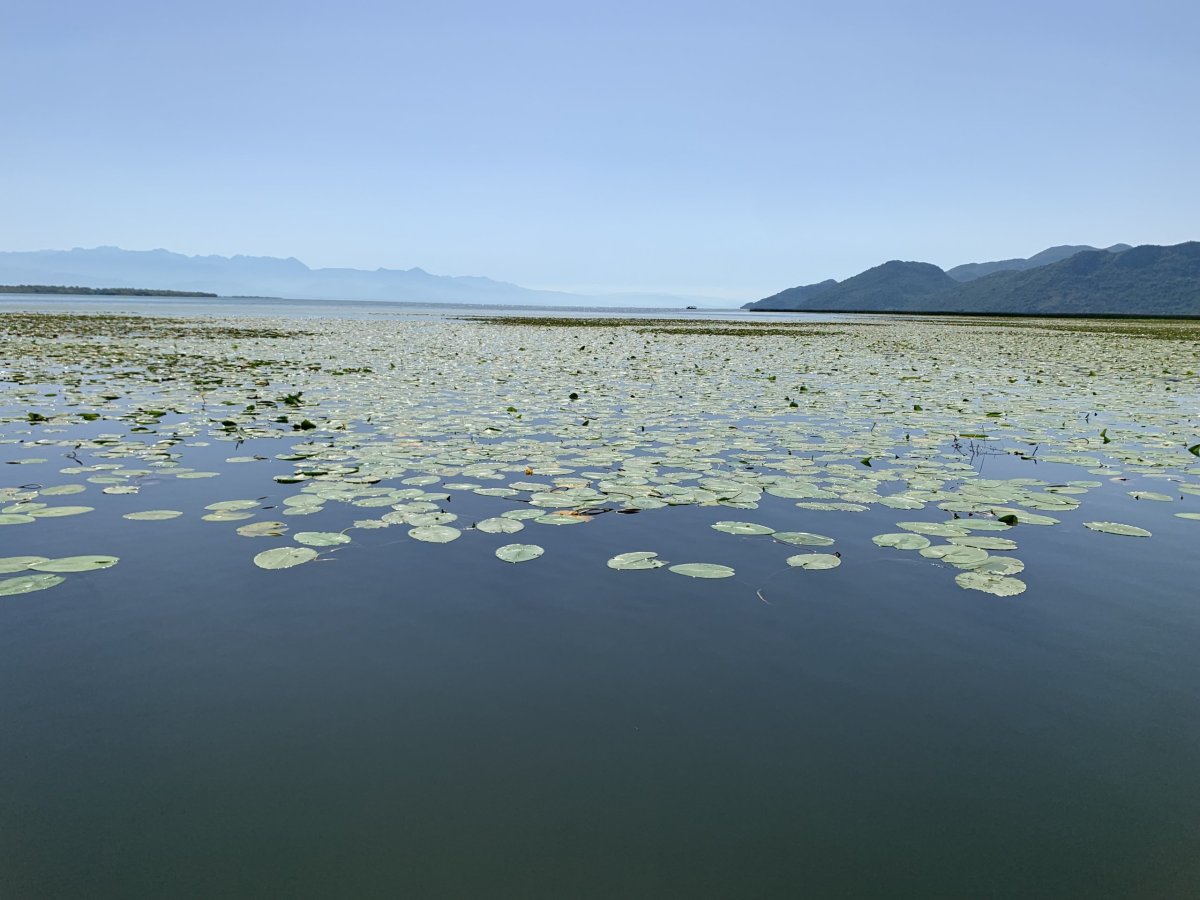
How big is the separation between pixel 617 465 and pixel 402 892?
5471mm

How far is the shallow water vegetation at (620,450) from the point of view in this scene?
17.4 ft

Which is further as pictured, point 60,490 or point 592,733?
point 60,490

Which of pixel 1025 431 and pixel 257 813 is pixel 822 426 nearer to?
pixel 1025 431

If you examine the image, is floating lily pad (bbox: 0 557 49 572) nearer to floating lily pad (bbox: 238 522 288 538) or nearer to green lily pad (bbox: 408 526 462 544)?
floating lily pad (bbox: 238 522 288 538)

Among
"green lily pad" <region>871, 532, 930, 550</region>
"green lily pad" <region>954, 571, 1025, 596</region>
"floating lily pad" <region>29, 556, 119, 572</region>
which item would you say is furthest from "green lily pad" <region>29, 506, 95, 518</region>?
"green lily pad" <region>954, 571, 1025, 596</region>

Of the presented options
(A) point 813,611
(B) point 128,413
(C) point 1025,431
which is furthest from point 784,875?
(B) point 128,413

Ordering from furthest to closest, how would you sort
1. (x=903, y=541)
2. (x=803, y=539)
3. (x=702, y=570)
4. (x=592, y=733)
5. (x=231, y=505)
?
(x=231, y=505) → (x=803, y=539) → (x=903, y=541) → (x=702, y=570) → (x=592, y=733)

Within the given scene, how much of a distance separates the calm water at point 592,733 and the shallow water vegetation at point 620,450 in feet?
2.00

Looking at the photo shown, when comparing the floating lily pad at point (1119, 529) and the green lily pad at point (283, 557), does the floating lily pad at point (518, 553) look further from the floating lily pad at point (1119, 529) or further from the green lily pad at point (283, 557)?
the floating lily pad at point (1119, 529)

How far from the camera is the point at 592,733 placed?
264cm

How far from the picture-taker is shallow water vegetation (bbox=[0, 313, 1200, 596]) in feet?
17.4

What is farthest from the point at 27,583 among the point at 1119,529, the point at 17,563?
the point at 1119,529

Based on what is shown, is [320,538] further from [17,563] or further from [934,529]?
[934,529]

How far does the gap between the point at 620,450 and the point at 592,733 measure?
17.7 feet
